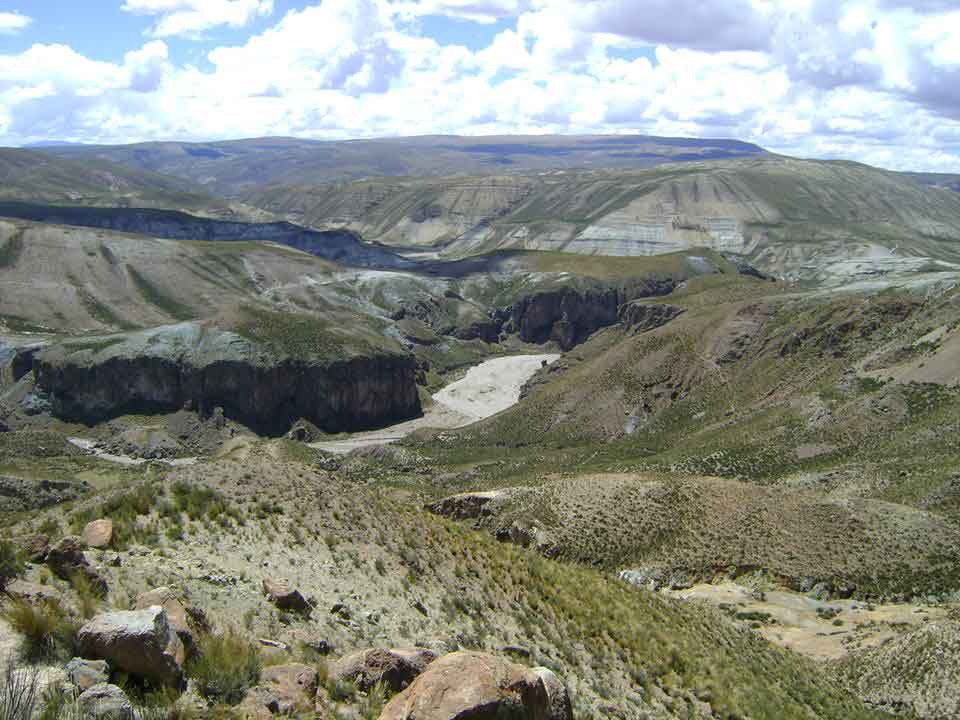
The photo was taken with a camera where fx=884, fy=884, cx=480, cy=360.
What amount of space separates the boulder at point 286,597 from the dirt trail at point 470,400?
271 feet

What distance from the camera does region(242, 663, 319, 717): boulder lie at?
517 inches

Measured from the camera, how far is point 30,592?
14.8 m

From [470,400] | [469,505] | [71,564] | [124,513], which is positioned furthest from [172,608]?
[470,400]

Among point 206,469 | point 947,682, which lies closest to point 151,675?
point 206,469

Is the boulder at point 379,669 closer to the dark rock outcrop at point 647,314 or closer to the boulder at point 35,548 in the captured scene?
the boulder at point 35,548

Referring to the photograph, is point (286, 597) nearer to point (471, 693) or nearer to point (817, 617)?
point (471, 693)

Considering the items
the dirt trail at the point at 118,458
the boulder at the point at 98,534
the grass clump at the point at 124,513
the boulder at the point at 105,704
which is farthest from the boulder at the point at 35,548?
the dirt trail at the point at 118,458

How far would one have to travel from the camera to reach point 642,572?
39.3 meters

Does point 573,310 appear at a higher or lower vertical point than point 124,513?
lower

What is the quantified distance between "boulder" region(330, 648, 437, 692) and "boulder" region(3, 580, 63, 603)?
4.87 metres

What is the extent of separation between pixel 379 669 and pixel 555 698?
2.93m

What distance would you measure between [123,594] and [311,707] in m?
5.50

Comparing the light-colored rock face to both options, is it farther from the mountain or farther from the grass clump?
the grass clump

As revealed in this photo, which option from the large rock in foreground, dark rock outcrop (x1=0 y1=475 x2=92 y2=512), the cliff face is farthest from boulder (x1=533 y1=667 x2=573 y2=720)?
the cliff face
